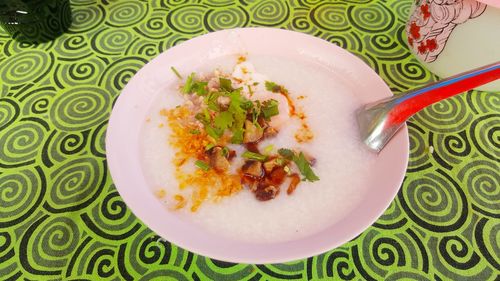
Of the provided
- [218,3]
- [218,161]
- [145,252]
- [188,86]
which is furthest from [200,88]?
[218,3]

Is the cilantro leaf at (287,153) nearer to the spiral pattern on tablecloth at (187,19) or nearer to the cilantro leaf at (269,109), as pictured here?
the cilantro leaf at (269,109)

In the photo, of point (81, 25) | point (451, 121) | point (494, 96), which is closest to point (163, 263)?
point (451, 121)

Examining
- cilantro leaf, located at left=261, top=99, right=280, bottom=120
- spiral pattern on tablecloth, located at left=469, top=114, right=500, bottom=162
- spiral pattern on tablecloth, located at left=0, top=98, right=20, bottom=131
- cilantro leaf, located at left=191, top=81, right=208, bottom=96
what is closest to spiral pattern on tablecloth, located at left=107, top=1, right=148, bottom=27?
spiral pattern on tablecloth, located at left=0, top=98, right=20, bottom=131

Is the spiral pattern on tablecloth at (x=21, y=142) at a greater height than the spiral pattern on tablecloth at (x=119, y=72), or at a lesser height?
lesser

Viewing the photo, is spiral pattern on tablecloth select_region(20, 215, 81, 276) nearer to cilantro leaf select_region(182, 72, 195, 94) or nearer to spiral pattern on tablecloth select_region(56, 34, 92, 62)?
cilantro leaf select_region(182, 72, 195, 94)

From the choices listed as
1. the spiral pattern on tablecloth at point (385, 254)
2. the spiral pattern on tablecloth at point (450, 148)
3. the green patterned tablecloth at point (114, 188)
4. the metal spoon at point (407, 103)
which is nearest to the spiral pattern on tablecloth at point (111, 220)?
the green patterned tablecloth at point (114, 188)

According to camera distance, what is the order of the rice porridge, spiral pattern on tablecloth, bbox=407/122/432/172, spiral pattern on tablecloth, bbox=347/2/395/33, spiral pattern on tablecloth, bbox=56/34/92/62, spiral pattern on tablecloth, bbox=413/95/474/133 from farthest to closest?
spiral pattern on tablecloth, bbox=347/2/395/33 < spiral pattern on tablecloth, bbox=56/34/92/62 < spiral pattern on tablecloth, bbox=413/95/474/133 < spiral pattern on tablecloth, bbox=407/122/432/172 < the rice porridge

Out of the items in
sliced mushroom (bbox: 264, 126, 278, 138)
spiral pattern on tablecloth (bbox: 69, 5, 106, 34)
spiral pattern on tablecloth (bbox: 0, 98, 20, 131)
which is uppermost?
spiral pattern on tablecloth (bbox: 69, 5, 106, 34)
